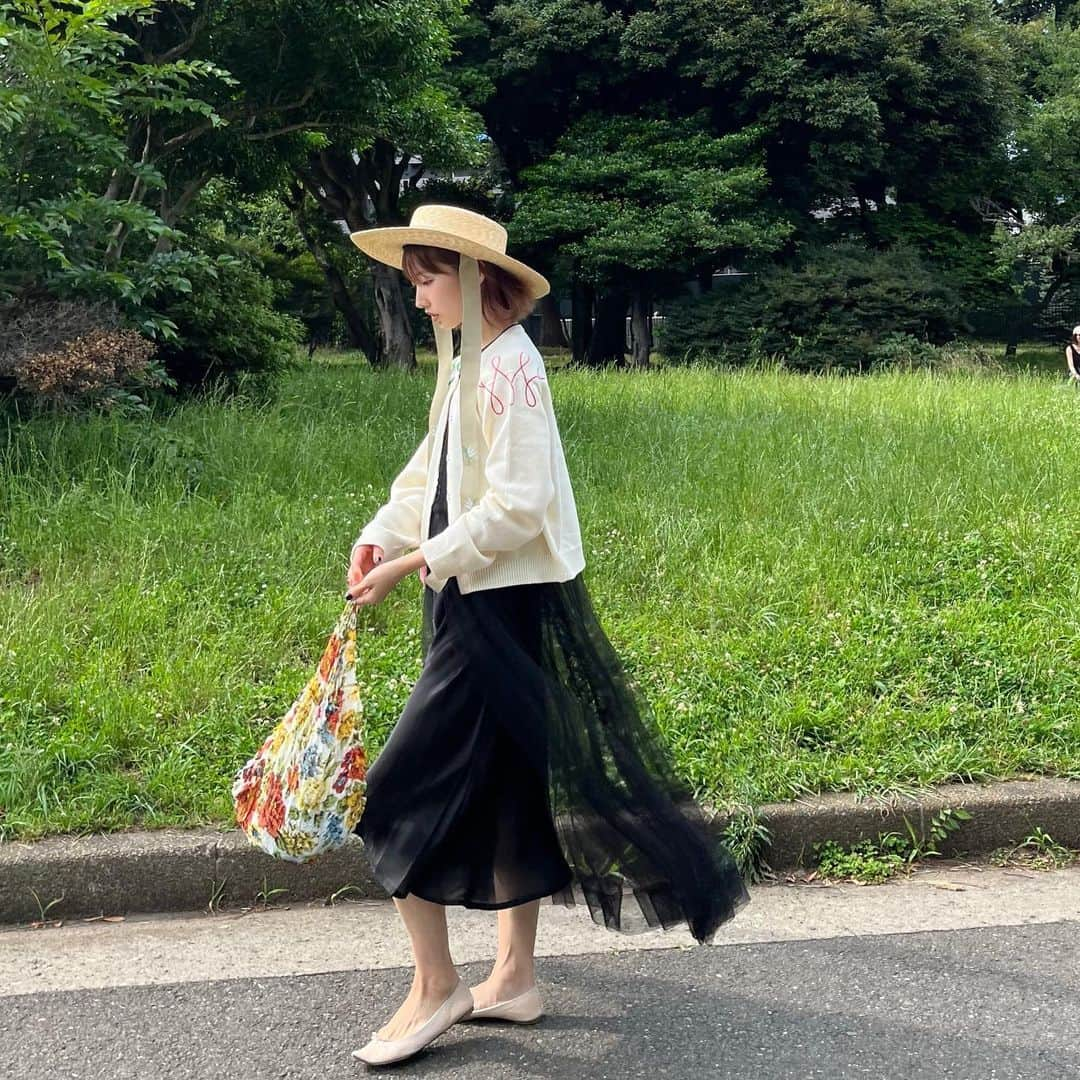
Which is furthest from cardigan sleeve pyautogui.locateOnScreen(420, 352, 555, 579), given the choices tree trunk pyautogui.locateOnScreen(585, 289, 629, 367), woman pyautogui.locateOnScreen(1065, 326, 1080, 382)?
tree trunk pyautogui.locateOnScreen(585, 289, 629, 367)

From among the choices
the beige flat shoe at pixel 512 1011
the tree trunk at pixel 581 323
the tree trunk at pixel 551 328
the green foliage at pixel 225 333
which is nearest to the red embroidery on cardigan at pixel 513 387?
the beige flat shoe at pixel 512 1011

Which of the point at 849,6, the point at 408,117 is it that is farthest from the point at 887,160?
the point at 408,117

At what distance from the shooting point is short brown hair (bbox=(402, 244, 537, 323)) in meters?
2.66

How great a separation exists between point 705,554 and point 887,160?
66.6 ft

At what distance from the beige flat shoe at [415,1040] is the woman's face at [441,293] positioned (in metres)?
1.54

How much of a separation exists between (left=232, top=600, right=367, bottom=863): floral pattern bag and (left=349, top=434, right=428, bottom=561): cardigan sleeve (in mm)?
196

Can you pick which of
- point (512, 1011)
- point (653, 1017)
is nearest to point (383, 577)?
point (512, 1011)

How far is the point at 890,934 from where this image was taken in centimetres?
339

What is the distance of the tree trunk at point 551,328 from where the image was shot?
28.2m

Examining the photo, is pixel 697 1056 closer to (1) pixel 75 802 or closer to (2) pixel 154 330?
(1) pixel 75 802

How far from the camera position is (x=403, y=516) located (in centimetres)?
283

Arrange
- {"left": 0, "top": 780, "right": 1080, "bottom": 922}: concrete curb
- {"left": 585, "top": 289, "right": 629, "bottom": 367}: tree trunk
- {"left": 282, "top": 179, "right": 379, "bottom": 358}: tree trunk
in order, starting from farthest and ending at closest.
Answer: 1. {"left": 585, "top": 289, "right": 629, "bottom": 367}: tree trunk
2. {"left": 282, "top": 179, "right": 379, "bottom": 358}: tree trunk
3. {"left": 0, "top": 780, "right": 1080, "bottom": 922}: concrete curb

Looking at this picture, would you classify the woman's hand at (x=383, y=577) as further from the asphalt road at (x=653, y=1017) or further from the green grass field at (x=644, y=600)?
the green grass field at (x=644, y=600)

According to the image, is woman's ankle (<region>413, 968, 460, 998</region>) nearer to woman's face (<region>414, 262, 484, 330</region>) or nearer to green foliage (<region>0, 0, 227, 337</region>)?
woman's face (<region>414, 262, 484, 330</region>)
